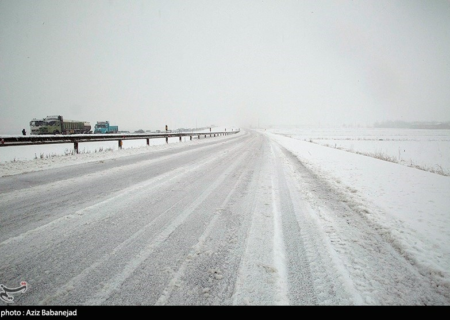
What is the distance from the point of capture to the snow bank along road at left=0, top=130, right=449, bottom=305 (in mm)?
1675

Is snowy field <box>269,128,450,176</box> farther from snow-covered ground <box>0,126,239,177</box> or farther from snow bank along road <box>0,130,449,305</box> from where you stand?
snow-covered ground <box>0,126,239,177</box>

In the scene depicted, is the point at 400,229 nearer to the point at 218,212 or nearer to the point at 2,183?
the point at 218,212

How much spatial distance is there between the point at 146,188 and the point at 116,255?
8.57 feet

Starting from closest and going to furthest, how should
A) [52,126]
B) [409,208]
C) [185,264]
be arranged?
[185,264] < [409,208] < [52,126]

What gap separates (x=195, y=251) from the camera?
227 centimetres

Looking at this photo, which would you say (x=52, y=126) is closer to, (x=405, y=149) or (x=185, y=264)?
(x=185, y=264)

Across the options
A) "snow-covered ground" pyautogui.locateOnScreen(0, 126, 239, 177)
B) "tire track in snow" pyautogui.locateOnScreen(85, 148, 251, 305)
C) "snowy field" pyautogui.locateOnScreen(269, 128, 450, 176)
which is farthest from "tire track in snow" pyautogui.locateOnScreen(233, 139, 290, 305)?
"snowy field" pyautogui.locateOnScreen(269, 128, 450, 176)

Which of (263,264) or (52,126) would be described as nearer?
(263,264)

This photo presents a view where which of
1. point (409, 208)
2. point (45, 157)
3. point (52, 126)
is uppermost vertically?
point (52, 126)

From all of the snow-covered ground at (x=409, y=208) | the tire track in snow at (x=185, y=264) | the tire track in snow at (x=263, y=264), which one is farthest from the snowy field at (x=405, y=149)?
the tire track in snow at (x=185, y=264)

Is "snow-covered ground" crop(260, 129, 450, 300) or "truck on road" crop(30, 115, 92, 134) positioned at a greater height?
"truck on road" crop(30, 115, 92, 134)

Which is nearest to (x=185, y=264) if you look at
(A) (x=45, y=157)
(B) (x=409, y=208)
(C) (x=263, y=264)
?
(C) (x=263, y=264)

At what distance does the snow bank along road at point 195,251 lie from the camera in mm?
1675
